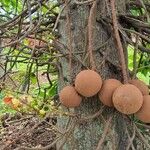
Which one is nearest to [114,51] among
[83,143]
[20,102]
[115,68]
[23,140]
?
[115,68]

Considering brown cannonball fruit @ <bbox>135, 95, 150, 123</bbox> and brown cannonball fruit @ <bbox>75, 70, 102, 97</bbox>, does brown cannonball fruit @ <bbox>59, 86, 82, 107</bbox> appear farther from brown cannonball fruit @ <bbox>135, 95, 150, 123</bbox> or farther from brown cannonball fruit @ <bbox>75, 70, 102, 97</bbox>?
brown cannonball fruit @ <bbox>135, 95, 150, 123</bbox>

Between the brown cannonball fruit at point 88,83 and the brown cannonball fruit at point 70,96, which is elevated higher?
the brown cannonball fruit at point 88,83

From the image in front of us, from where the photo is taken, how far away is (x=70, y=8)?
6.46 ft

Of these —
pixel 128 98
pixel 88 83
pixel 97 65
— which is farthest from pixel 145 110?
pixel 97 65

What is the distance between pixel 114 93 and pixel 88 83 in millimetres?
89

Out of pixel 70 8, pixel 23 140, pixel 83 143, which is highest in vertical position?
pixel 70 8

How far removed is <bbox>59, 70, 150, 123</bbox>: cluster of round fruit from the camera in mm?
1348

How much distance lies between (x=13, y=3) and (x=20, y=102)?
171 cm

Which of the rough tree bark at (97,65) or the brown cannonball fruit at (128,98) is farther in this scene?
the rough tree bark at (97,65)

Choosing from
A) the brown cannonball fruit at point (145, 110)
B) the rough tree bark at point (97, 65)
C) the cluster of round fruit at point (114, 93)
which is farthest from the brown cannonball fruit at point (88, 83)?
the rough tree bark at point (97, 65)

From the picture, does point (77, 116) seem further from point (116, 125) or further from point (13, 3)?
point (13, 3)

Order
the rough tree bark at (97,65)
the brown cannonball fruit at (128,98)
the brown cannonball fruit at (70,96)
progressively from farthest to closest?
the rough tree bark at (97,65), the brown cannonball fruit at (70,96), the brown cannonball fruit at (128,98)

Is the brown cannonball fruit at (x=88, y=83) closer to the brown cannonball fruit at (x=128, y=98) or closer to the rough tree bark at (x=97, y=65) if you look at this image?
the brown cannonball fruit at (x=128, y=98)

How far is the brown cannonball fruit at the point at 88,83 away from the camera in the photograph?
1392 millimetres
